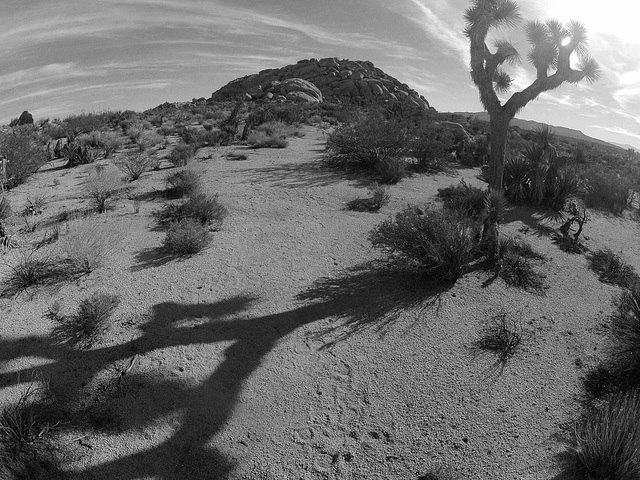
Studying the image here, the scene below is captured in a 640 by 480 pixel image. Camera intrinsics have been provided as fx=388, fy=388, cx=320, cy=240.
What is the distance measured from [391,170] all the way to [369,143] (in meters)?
1.75

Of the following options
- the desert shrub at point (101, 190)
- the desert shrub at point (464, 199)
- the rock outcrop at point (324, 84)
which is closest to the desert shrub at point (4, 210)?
the desert shrub at point (101, 190)

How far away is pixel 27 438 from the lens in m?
3.28

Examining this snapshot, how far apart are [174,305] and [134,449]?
2.21m

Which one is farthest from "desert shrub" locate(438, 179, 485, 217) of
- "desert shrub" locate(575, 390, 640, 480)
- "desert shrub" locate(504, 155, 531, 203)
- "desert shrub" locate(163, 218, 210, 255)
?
"desert shrub" locate(575, 390, 640, 480)

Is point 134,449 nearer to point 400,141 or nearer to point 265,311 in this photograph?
point 265,311

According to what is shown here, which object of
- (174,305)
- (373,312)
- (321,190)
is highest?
(321,190)

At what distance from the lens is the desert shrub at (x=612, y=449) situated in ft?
9.61

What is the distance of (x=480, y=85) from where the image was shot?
8.21 m

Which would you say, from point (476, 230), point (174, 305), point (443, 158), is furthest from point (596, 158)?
point (174, 305)

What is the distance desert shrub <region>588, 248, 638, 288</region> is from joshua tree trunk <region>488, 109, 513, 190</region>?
2.38 metres

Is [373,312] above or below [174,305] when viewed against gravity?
above

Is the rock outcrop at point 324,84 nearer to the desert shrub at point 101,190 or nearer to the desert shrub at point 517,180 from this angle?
the desert shrub at point 517,180

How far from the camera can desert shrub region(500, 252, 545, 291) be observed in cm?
641

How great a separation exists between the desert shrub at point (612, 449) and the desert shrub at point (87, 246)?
6.46 metres
